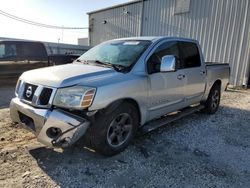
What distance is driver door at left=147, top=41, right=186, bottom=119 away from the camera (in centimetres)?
397

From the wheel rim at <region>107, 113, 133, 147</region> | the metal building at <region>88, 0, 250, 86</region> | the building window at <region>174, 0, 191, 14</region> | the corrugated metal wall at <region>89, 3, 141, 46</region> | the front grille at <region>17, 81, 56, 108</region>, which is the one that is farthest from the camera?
the corrugated metal wall at <region>89, 3, 141, 46</region>

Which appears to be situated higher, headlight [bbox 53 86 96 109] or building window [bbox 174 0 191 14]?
building window [bbox 174 0 191 14]

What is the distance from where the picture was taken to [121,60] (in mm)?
3986

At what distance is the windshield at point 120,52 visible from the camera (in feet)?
12.9

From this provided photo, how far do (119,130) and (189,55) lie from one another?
8.16ft

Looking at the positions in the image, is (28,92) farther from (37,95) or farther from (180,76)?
(180,76)

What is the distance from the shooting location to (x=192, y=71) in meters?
5.00

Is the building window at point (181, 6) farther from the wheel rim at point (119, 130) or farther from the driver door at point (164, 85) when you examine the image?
Result: the wheel rim at point (119, 130)

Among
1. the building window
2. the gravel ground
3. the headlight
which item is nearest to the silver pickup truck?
the headlight

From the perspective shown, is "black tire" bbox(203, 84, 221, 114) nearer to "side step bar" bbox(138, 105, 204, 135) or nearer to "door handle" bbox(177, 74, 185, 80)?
"side step bar" bbox(138, 105, 204, 135)

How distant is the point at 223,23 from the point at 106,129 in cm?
980

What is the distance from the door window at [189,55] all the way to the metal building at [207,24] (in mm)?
6115

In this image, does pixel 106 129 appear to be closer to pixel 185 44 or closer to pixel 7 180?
pixel 7 180

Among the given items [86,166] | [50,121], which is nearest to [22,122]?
[50,121]
